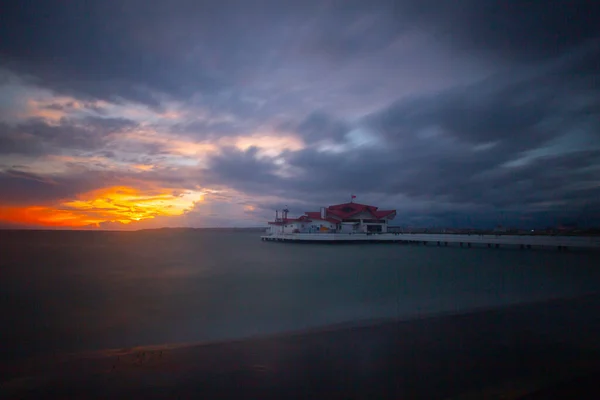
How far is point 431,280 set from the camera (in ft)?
64.1

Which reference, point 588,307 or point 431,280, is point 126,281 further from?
point 588,307

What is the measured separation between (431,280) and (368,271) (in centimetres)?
542

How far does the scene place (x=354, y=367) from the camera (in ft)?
19.2

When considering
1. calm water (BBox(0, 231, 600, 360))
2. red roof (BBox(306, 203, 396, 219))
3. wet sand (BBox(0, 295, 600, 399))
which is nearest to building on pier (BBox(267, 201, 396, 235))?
red roof (BBox(306, 203, 396, 219))

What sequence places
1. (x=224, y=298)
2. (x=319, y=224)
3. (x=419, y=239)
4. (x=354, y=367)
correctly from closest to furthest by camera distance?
1. (x=354, y=367)
2. (x=224, y=298)
3. (x=419, y=239)
4. (x=319, y=224)

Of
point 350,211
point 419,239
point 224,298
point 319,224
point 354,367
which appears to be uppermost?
point 350,211

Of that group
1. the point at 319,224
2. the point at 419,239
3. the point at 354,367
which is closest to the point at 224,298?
the point at 354,367

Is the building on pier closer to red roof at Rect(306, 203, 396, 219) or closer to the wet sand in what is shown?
red roof at Rect(306, 203, 396, 219)

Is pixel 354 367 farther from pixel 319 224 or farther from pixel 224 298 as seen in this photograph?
pixel 319 224

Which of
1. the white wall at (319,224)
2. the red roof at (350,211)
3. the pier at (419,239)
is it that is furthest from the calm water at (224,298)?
the red roof at (350,211)

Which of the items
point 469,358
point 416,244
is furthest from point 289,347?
point 416,244

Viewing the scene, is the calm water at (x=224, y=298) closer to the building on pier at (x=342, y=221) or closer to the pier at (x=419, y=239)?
the pier at (x=419, y=239)

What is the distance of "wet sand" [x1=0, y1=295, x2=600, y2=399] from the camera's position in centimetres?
494

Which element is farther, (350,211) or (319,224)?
(350,211)
